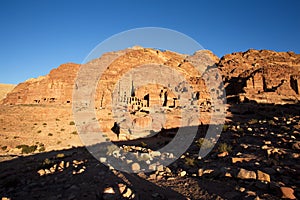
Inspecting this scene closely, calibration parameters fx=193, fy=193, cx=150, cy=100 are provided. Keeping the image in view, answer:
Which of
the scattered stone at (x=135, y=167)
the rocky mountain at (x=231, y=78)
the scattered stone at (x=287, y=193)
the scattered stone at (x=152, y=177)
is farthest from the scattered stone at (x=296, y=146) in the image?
the rocky mountain at (x=231, y=78)

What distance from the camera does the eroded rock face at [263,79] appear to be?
1325 inches

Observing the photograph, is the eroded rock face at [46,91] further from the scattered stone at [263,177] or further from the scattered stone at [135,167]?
the scattered stone at [263,177]

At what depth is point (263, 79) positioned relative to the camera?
41969mm

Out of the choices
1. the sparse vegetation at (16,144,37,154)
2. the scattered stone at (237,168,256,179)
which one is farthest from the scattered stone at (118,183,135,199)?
the sparse vegetation at (16,144,37,154)

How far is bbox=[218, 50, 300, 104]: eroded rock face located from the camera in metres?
33.7

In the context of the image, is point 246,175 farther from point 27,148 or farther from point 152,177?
point 27,148

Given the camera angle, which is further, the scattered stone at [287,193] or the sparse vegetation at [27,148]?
the sparse vegetation at [27,148]

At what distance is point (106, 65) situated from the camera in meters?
70.2

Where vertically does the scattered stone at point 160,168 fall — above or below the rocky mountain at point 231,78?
below

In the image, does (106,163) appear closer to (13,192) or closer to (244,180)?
(13,192)

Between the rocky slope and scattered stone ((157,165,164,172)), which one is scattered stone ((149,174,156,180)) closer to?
the rocky slope

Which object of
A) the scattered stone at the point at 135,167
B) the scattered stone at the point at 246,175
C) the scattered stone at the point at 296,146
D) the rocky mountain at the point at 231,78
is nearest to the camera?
the scattered stone at the point at 246,175

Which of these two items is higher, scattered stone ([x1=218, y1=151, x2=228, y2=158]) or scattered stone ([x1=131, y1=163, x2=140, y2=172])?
scattered stone ([x1=218, y1=151, x2=228, y2=158])

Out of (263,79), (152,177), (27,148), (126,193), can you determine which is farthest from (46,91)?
(126,193)
